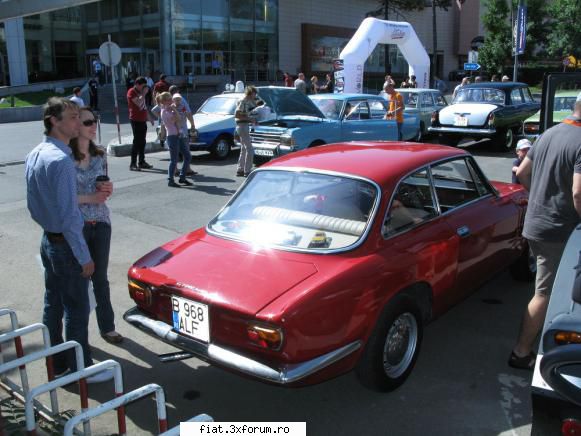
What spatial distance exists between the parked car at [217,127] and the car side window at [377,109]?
10.5ft

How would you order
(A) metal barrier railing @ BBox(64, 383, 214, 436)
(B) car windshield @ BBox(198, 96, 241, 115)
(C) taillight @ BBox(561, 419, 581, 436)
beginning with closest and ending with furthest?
(A) metal barrier railing @ BBox(64, 383, 214, 436), (C) taillight @ BBox(561, 419, 581, 436), (B) car windshield @ BBox(198, 96, 241, 115)

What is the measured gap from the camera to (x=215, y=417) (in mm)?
3408

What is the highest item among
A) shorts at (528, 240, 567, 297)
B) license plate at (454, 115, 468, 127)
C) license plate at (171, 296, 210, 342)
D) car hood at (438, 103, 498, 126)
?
car hood at (438, 103, 498, 126)

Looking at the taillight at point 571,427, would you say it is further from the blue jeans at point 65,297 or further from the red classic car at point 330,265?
the blue jeans at point 65,297

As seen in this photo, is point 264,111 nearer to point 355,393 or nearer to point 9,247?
point 9,247

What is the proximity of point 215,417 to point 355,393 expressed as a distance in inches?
37.2

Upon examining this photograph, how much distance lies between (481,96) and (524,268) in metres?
10.0

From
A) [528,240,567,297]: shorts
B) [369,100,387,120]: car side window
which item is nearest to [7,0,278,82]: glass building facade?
[369,100,387,120]: car side window

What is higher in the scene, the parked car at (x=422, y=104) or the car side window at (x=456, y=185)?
the parked car at (x=422, y=104)

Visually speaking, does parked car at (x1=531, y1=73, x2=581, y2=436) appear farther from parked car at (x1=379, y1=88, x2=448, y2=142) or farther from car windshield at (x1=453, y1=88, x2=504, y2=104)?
parked car at (x1=379, y1=88, x2=448, y2=142)

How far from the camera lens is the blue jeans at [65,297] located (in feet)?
11.4

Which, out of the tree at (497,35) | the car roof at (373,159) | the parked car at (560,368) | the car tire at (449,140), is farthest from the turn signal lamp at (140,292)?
the tree at (497,35)

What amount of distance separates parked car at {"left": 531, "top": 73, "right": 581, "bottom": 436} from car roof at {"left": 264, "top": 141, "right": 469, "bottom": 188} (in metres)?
1.49

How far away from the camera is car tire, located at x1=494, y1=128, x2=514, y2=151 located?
537 inches
